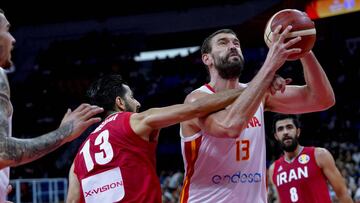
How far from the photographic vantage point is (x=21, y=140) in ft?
11.2

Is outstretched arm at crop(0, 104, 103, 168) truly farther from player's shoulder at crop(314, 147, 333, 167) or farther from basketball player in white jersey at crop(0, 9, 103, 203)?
player's shoulder at crop(314, 147, 333, 167)

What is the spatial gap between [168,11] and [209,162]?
18446 millimetres

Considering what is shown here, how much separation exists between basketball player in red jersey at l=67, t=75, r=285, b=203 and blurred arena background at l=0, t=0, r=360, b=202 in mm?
11063

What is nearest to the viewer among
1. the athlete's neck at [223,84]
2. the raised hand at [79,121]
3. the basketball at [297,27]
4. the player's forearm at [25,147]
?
the player's forearm at [25,147]

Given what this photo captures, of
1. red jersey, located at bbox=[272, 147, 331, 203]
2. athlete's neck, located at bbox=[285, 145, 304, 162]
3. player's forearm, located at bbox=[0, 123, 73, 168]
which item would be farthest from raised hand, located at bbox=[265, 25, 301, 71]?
athlete's neck, located at bbox=[285, 145, 304, 162]

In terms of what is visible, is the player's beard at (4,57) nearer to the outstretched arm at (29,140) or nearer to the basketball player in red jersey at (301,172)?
the outstretched arm at (29,140)

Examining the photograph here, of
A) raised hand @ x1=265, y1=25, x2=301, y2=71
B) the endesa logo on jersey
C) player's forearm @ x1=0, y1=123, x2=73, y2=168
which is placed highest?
raised hand @ x1=265, y1=25, x2=301, y2=71

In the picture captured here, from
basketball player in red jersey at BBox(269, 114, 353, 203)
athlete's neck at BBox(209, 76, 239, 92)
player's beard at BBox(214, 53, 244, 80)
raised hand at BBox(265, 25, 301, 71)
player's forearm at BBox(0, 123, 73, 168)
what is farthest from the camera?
basketball player in red jersey at BBox(269, 114, 353, 203)

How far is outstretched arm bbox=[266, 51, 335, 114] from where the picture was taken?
15.0 ft

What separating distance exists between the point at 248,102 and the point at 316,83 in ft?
3.06

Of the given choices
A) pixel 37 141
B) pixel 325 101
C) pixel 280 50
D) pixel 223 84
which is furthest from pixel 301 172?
pixel 37 141

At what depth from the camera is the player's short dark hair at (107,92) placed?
453 centimetres

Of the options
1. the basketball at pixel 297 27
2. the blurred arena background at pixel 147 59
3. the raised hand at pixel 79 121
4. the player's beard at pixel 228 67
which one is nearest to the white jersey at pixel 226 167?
the player's beard at pixel 228 67

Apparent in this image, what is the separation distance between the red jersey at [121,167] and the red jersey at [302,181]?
2.99 m
